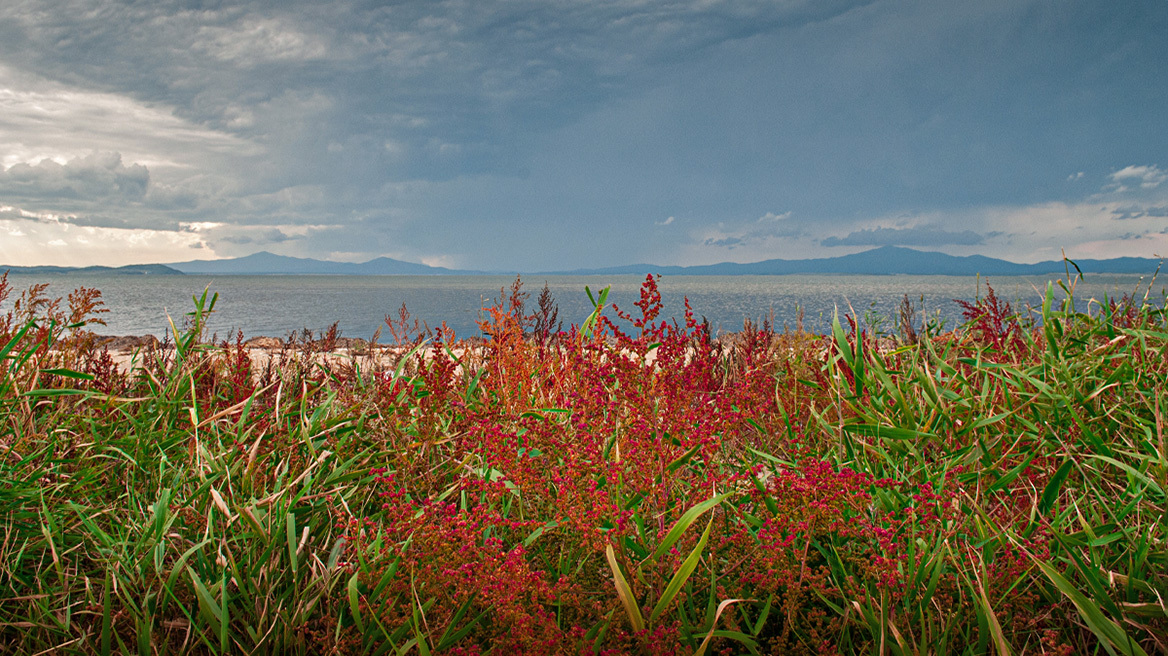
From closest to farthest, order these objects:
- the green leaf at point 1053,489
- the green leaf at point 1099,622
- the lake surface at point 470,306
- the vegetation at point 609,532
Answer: the green leaf at point 1099,622 < the vegetation at point 609,532 < the green leaf at point 1053,489 < the lake surface at point 470,306

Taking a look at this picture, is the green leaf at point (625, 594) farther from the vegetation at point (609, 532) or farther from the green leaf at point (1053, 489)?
the green leaf at point (1053, 489)

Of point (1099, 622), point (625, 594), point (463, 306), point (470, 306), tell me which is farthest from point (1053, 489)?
point (470, 306)

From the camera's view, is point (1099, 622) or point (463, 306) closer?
point (1099, 622)

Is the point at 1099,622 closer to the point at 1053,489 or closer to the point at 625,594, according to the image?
the point at 1053,489

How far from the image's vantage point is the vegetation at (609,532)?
1764 mm

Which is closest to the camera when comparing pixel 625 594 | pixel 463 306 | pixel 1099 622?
pixel 625 594

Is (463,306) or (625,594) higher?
(625,594)

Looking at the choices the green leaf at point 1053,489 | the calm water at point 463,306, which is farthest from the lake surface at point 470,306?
the green leaf at point 1053,489

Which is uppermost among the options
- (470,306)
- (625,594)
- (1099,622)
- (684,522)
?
(684,522)

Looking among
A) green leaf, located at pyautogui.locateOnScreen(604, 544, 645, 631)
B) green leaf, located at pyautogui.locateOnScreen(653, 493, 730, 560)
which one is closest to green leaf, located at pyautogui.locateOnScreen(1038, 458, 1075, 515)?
green leaf, located at pyautogui.locateOnScreen(653, 493, 730, 560)

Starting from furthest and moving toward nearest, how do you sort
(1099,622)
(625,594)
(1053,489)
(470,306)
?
(470,306)
(1053,489)
(1099,622)
(625,594)

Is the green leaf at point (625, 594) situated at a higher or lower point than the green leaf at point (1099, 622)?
higher

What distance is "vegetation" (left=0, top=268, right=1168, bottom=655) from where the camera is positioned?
176 centimetres

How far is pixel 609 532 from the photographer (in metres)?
1.77
